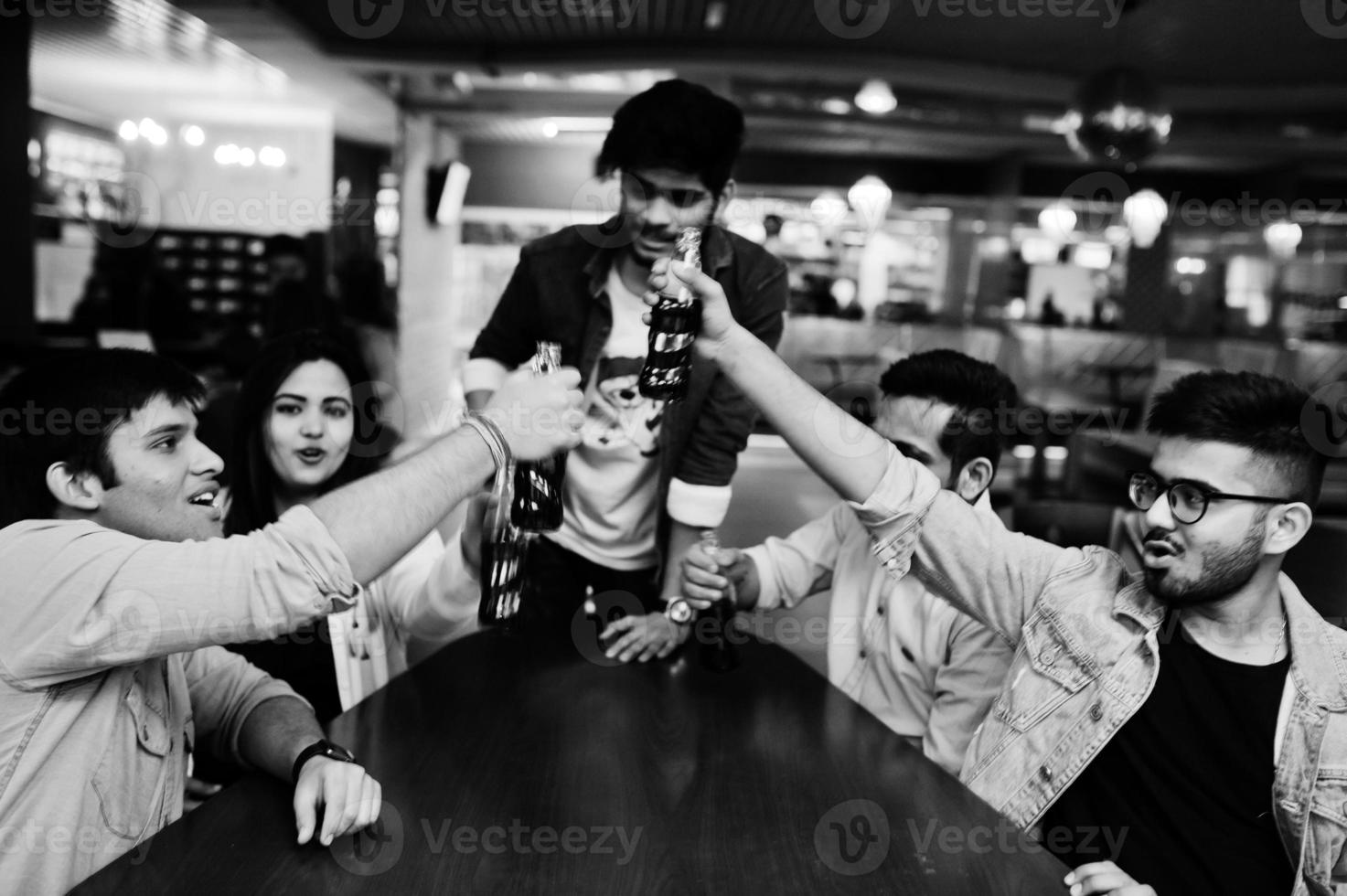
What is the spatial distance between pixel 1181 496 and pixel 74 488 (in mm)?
1382

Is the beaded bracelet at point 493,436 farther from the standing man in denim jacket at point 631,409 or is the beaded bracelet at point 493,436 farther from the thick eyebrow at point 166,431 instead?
the standing man in denim jacket at point 631,409

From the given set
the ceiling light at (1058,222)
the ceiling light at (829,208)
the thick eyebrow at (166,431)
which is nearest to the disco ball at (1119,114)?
the thick eyebrow at (166,431)

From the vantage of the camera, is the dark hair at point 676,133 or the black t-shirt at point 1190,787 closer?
the black t-shirt at point 1190,787

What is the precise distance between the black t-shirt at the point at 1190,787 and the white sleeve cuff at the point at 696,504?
29.7 inches

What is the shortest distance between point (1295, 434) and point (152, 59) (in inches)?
328

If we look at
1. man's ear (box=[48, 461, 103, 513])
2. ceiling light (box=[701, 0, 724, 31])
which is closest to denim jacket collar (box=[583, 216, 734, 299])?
man's ear (box=[48, 461, 103, 513])

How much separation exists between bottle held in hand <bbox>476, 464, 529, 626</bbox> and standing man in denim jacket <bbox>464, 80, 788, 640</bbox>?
0.31 metres

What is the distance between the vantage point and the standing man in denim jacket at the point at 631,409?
1.86 m

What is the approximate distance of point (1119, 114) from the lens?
4.57 meters

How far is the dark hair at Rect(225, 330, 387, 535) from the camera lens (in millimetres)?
1842

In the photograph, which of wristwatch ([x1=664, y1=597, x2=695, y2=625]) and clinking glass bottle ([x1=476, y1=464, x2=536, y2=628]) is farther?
wristwatch ([x1=664, y1=597, x2=695, y2=625])

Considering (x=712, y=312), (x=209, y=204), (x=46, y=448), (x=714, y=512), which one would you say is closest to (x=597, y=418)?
(x=714, y=512)

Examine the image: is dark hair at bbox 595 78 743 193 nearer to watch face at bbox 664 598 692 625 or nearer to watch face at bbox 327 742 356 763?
watch face at bbox 664 598 692 625

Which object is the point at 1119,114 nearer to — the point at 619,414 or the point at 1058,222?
the point at 619,414
